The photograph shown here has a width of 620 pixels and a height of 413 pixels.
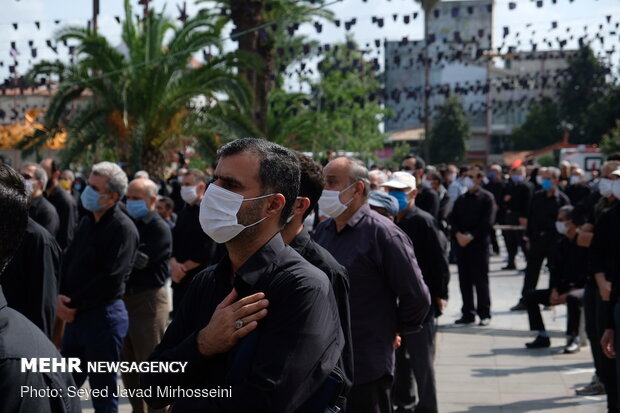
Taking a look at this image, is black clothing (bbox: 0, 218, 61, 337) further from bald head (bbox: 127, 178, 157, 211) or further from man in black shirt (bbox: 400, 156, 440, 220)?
man in black shirt (bbox: 400, 156, 440, 220)

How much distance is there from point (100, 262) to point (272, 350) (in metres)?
3.86

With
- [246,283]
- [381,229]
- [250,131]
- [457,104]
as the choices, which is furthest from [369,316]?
[457,104]

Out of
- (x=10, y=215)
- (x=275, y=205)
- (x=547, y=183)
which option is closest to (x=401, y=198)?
(x=275, y=205)

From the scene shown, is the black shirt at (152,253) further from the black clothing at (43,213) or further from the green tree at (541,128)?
the green tree at (541,128)

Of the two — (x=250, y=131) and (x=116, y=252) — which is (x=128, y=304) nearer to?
(x=116, y=252)

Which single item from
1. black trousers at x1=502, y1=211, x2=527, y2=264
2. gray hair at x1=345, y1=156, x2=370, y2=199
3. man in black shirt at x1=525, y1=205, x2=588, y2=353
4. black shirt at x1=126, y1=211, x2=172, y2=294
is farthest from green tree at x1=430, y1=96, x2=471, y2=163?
gray hair at x1=345, y1=156, x2=370, y2=199

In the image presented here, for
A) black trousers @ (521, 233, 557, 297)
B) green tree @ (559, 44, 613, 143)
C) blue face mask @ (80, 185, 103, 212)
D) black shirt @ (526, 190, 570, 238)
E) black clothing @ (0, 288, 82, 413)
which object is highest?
black clothing @ (0, 288, 82, 413)

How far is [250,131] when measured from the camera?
20125 mm

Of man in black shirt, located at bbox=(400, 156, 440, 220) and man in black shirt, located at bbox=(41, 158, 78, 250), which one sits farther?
man in black shirt, located at bbox=(400, 156, 440, 220)

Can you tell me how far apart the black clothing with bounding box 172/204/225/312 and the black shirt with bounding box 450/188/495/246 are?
16.5 ft

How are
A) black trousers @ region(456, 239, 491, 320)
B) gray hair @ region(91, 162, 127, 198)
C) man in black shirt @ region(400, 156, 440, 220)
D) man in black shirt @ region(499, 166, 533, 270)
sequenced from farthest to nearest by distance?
1. man in black shirt @ region(499, 166, 533, 270)
2. man in black shirt @ region(400, 156, 440, 220)
3. black trousers @ region(456, 239, 491, 320)
4. gray hair @ region(91, 162, 127, 198)

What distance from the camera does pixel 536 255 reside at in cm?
1340

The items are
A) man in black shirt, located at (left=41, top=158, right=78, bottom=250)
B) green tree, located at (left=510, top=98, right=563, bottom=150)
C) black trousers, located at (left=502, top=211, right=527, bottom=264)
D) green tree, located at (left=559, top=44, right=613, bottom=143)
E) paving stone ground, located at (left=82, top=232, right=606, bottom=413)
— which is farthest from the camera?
green tree, located at (left=510, top=98, right=563, bottom=150)

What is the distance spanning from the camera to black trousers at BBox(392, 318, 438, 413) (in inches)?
281
